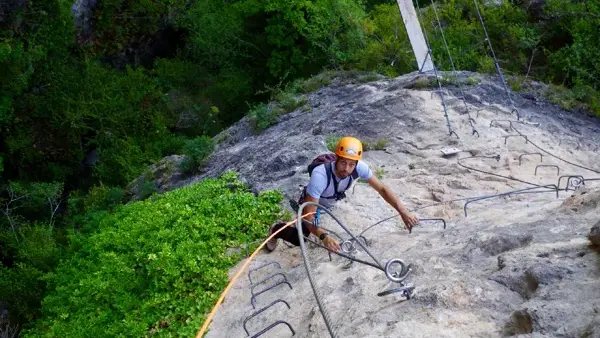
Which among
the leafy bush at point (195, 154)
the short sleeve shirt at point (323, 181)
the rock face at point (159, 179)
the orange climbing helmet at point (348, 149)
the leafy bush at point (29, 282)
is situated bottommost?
the leafy bush at point (29, 282)

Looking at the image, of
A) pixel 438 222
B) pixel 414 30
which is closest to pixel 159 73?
pixel 414 30

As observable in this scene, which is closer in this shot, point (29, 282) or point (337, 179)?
point (337, 179)

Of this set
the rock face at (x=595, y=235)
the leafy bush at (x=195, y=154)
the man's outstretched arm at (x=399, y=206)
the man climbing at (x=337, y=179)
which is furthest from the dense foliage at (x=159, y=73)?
the rock face at (x=595, y=235)

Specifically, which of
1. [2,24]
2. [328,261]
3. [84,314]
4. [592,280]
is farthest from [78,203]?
[592,280]

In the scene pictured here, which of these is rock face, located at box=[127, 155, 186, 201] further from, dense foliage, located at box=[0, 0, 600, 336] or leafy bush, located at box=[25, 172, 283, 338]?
leafy bush, located at box=[25, 172, 283, 338]

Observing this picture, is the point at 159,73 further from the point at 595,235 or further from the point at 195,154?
the point at 595,235

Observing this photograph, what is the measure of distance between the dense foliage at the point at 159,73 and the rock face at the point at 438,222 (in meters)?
1.23

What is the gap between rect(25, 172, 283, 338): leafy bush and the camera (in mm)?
5387

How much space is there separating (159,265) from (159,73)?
46.2 ft

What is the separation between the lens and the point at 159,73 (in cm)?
1880

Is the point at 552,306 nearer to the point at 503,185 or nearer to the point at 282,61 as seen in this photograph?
the point at 503,185

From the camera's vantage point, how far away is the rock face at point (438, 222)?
10.2ft

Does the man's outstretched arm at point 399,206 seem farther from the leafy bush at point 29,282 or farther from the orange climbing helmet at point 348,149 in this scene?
the leafy bush at point 29,282

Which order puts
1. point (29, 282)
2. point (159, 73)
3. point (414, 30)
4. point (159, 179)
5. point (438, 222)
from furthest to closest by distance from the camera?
point (159, 73) < point (159, 179) < point (414, 30) < point (29, 282) < point (438, 222)
